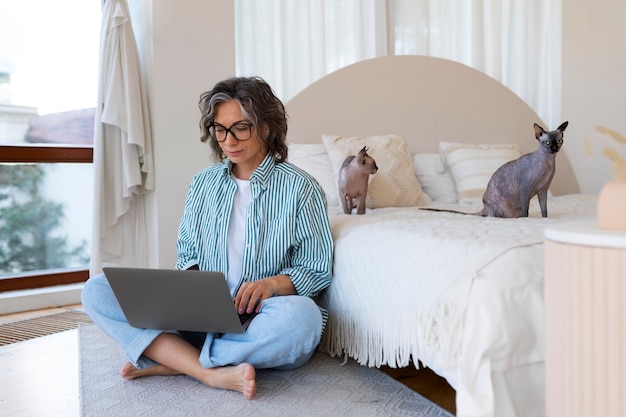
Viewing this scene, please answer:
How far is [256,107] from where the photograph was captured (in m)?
1.78

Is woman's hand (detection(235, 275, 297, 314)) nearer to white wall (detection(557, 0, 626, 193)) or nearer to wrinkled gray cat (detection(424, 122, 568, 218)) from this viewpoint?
wrinkled gray cat (detection(424, 122, 568, 218))

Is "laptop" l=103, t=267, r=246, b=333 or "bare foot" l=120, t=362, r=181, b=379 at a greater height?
Result: "laptop" l=103, t=267, r=246, b=333

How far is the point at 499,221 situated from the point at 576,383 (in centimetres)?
87

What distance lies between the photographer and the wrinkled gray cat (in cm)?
178

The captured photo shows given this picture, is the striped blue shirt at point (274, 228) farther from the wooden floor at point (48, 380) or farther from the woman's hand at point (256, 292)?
the wooden floor at point (48, 380)

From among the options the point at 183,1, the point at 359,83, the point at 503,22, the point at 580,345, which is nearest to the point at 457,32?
the point at 503,22

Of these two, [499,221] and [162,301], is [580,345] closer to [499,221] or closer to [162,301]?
[499,221]

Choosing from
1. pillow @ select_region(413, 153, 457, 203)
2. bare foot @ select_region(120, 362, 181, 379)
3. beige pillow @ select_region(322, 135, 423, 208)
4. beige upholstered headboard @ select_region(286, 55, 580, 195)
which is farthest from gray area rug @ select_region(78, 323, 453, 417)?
beige upholstered headboard @ select_region(286, 55, 580, 195)

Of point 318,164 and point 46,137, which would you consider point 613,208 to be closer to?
point 318,164

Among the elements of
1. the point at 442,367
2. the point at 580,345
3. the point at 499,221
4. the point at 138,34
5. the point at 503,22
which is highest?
the point at 503,22

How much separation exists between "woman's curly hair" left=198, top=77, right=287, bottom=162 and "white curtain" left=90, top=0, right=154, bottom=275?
1.24 meters

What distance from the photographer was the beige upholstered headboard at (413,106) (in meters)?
3.08

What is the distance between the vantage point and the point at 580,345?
36.9 inches

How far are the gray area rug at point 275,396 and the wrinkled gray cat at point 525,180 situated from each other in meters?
0.66
